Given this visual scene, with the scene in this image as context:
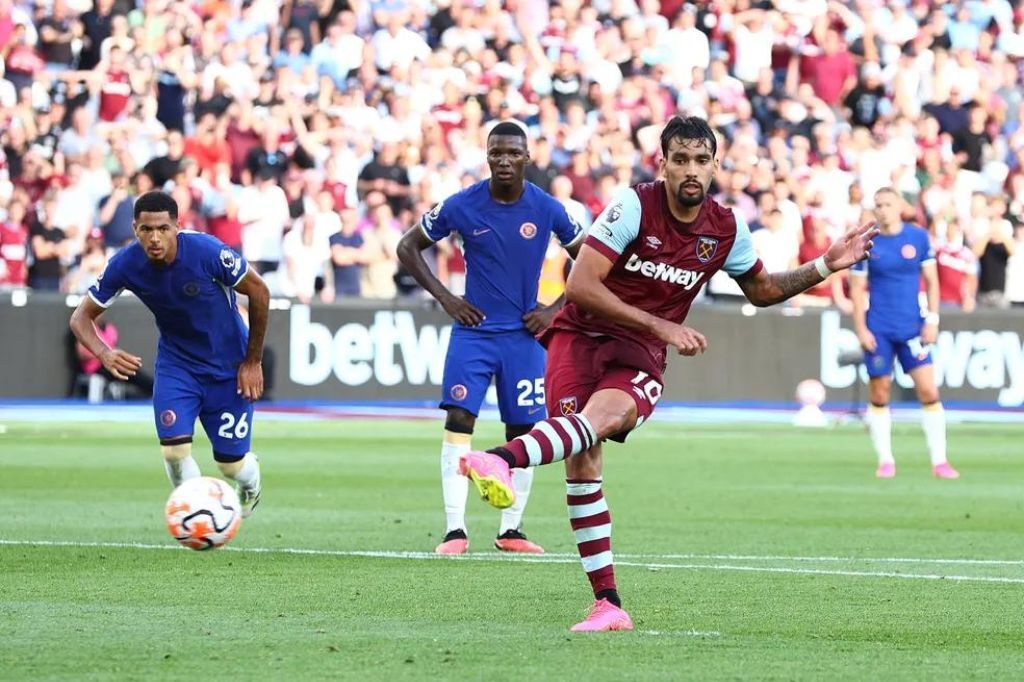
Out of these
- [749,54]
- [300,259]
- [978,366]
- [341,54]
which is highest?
[749,54]

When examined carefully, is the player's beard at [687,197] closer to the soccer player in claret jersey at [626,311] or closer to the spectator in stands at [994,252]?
the soccer player in claret jersey at [626,311]

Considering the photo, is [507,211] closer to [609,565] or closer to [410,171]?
[609,565]

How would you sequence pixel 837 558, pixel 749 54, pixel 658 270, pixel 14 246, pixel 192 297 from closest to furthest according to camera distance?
pixel 658 270, pixel 837 558, pixel 192 297, pixel 14 246, pixel 749 54

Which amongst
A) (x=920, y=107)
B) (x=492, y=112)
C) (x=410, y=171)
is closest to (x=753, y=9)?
(x=920, y=107)

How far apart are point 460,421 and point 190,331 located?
5.81 feet

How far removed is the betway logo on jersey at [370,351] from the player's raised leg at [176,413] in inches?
590

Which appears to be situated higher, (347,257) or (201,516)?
(347,257)

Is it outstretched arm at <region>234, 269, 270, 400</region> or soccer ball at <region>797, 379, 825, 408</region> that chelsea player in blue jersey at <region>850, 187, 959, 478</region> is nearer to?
outstretched arm at <region>234, 269, 270, 400</region>

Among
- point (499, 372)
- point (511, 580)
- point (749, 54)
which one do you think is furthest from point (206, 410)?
point (749, 54)

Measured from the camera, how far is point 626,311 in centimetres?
895

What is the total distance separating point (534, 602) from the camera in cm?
973

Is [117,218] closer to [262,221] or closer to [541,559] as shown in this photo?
[262,221]

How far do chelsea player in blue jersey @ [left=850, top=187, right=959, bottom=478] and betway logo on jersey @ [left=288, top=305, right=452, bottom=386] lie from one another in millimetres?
9502

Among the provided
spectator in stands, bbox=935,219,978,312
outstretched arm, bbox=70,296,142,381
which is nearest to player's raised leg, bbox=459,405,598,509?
outstretched arm, bbox=70,296,142,381
